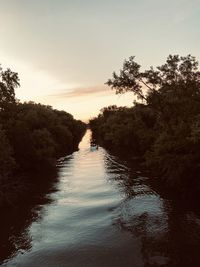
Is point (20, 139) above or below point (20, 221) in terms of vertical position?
above

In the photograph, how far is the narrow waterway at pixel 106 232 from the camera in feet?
109

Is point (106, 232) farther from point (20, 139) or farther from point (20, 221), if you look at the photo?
point (20, 139)

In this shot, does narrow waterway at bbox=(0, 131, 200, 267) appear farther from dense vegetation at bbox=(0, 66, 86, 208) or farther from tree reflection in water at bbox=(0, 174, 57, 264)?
dense vegetation at bbox=(0, 66, 86, 208)

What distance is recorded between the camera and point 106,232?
40156 mm

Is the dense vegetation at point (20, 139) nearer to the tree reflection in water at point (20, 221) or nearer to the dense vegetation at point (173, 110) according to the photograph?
the tree reflection in water at point (20, 221)

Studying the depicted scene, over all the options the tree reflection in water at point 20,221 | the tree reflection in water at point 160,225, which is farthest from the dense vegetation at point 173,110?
the tree reflection in water at point 20,221

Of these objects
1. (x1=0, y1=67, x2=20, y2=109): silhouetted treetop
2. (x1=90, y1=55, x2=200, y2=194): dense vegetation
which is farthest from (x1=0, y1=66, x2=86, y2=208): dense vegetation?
(x1=90, y1=55, x2=200, y2=194): dense vegetation

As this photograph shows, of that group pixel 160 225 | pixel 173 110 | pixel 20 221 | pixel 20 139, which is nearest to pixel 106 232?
pixel 160 225

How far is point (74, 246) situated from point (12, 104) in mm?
49849

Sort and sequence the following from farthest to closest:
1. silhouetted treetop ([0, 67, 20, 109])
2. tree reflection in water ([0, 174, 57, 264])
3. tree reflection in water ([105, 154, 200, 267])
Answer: silhouetted treetop ([0, 67, 20, 109]), tree reflection in water ([0, 174, 57, 264]), tree reflection in water ([105, 154, 200, 267])

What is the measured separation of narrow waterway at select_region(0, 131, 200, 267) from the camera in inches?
1312

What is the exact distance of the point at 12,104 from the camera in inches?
3201

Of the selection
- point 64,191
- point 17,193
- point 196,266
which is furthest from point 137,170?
point 196,266

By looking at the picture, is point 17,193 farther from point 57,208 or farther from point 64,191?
point 57,208
